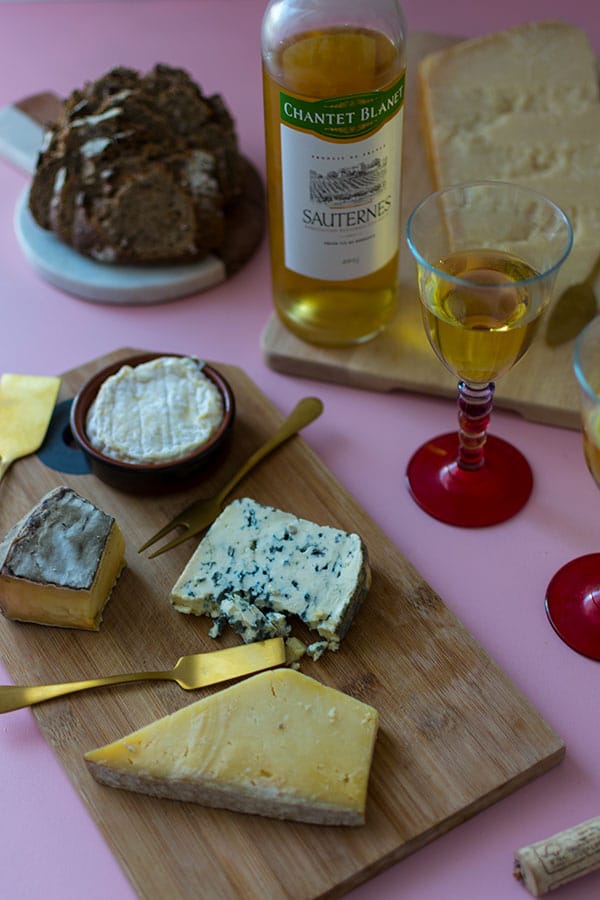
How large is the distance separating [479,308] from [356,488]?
0.38 m

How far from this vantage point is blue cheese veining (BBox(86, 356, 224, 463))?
1.43 meters

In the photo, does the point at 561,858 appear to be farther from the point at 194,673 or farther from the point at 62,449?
the point at 62,449

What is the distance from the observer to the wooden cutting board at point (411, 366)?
5.06 feet

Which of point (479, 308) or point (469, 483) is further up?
point (479, 308)

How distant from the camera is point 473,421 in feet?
4.60

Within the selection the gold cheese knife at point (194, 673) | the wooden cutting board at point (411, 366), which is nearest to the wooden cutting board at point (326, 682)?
the gold cheese knife at point (194, 673)

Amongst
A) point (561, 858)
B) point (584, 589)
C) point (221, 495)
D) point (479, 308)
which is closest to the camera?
point (561, 858)

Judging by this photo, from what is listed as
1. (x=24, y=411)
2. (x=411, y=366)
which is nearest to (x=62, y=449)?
(x=24, y=411)

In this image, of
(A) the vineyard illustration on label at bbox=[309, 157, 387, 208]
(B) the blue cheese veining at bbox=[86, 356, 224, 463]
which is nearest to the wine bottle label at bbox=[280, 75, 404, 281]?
(A) the vineyard illustration on label at bbox=[309, 157, 387, 208]

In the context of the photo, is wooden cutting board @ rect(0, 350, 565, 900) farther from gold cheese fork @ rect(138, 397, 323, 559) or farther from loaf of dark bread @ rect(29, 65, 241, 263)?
loaf of dark bread @ rect(29, 65, 241, 263)

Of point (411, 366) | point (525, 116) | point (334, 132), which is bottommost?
point (411, 366)

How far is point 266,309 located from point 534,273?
1.91 feet

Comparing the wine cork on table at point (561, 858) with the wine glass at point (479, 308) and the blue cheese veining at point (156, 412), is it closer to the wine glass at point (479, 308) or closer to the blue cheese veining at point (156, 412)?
the wine glass at point (479, 308)

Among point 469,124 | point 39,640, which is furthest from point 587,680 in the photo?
point 469,124
